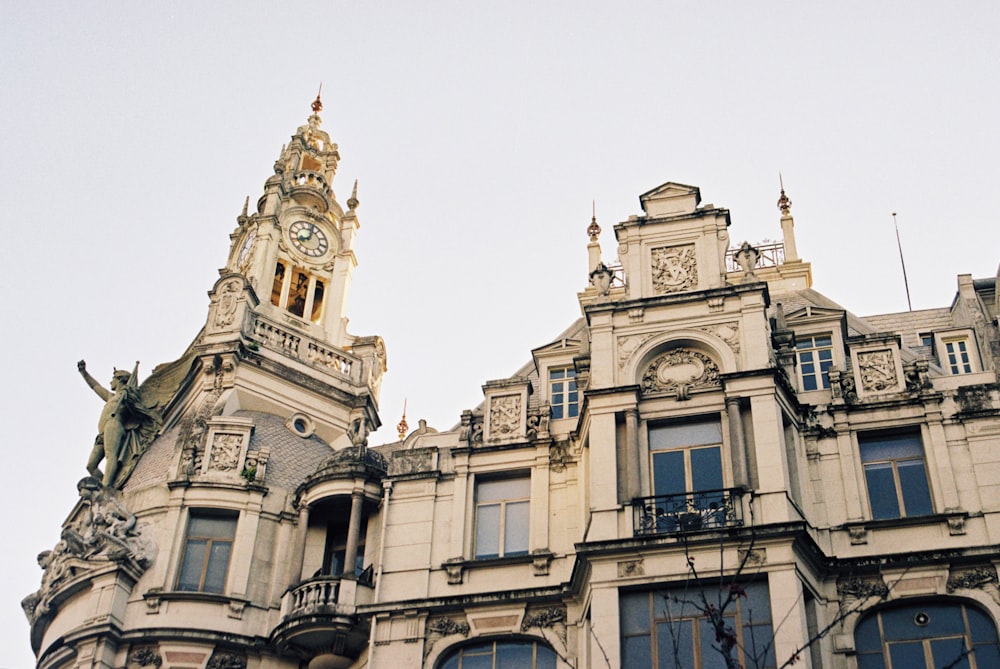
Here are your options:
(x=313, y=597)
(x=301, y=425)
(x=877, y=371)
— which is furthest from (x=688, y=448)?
(x=301, y=425)

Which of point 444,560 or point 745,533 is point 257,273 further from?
point 745,533

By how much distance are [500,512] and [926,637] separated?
10.1m

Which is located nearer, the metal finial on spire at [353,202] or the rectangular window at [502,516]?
the rectangular window at [502,516]

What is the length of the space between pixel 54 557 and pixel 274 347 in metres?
8.20

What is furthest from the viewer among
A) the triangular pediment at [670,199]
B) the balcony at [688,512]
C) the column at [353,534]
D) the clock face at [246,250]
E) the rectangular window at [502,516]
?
the clock face at [246,250]

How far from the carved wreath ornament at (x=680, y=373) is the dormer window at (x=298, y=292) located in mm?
15392

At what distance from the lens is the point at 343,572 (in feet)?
109

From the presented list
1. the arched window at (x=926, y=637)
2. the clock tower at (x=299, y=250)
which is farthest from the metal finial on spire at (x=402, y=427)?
the arched window at (x=926, y=637)

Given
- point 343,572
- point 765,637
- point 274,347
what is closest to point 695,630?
point 765,637

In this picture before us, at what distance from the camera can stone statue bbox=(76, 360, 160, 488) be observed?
3694 centimetres

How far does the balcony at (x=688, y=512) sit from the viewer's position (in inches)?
1140

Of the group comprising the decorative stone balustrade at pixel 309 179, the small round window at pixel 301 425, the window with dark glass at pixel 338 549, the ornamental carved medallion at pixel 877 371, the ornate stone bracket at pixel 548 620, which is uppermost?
the decorative stone balustrade at pixel 309 179

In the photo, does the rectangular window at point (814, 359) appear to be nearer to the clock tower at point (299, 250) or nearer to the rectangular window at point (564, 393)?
the rectangular window at point (564, 393)

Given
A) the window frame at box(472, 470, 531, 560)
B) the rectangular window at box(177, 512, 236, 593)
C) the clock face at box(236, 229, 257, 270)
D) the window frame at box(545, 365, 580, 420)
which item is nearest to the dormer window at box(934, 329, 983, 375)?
the window frame at box(545, 365, 580, 420)
